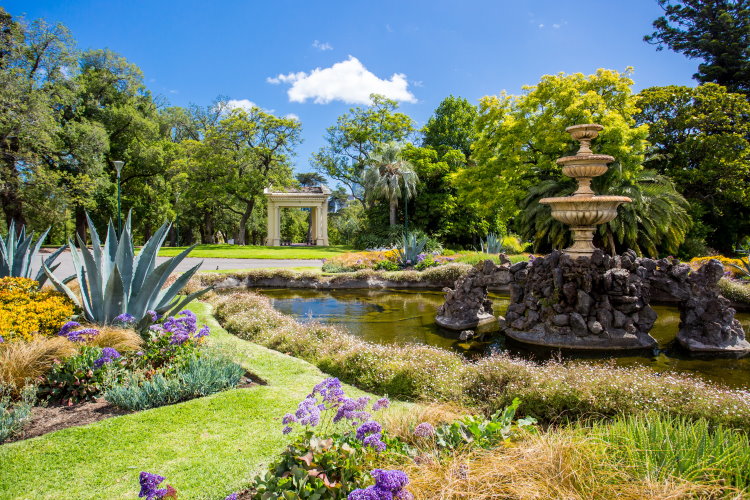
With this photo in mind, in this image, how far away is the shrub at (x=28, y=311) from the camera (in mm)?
4805

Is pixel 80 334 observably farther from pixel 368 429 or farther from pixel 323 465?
pixel 368 429

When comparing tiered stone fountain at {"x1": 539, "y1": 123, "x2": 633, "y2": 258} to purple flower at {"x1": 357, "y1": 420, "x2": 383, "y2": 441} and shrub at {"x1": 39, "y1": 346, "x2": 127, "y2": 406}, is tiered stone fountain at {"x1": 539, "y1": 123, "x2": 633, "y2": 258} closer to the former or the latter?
purple flower at {"x1": 357, "y1": 420, "x2": 383, "y2": 441}

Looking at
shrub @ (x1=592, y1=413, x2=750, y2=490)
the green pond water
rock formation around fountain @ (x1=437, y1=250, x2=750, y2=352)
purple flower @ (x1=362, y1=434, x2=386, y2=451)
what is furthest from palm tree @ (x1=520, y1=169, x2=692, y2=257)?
purple flower @ (x1=362, y1=434, x2=386, y2=451)

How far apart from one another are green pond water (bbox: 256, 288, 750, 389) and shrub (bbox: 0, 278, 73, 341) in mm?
4796

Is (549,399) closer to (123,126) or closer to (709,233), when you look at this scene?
(709,233)

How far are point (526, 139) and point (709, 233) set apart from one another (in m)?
13.5

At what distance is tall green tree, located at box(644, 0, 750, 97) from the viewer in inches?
957

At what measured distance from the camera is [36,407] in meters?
3.95

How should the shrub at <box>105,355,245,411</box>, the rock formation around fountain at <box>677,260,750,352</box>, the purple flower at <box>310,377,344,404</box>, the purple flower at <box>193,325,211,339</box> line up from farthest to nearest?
the rock formation around fountain at <box>677,260,750,352</box>
the purple flower at <box>193,325,211,339</box>
the shrub at <box>105,355,245,411</box>
the purple flower at <box>310,377,344,404</box>

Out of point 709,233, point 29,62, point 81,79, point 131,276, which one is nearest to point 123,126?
point 81,79

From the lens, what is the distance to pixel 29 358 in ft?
13.3

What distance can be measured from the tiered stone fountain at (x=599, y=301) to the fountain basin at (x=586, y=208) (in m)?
0.02

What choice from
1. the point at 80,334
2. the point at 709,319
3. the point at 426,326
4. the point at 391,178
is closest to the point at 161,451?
the point at 80,334

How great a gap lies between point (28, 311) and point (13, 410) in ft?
6.77
